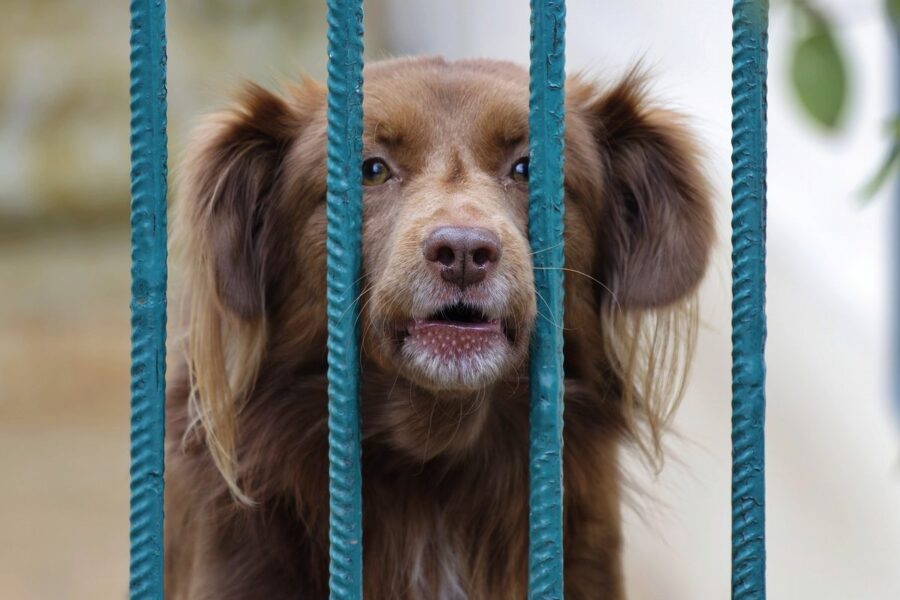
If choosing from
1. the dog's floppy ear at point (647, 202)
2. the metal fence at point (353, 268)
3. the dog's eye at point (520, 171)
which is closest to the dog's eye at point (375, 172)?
the dog's eye at point (520, 171)

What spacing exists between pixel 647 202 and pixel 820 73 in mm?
1813

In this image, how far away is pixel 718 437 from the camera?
472 cm

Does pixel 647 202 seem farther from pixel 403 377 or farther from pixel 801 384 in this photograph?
pixel 801 384

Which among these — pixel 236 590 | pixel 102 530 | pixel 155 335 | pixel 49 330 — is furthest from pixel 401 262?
pixel 49 330

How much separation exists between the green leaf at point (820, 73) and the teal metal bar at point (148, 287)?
111cm

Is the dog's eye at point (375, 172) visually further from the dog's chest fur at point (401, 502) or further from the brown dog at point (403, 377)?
the dog's chest fur at point (401, 502)

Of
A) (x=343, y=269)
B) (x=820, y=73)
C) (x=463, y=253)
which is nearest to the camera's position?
(x=820, y=73)

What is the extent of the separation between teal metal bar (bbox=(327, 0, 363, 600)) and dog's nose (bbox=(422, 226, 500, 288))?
0.91ft

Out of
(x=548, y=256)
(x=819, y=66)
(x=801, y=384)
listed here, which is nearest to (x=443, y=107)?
(x=548, y=256)

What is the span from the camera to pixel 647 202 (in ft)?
8.48

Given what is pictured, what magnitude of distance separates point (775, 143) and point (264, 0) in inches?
172

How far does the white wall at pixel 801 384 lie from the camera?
13.5 feet

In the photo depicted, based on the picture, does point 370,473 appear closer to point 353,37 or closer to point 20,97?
point 353,37

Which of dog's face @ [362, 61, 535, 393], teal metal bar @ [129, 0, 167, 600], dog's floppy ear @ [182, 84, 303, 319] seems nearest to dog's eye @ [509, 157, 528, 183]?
dog's face @ [362, 61, 535, 393]
